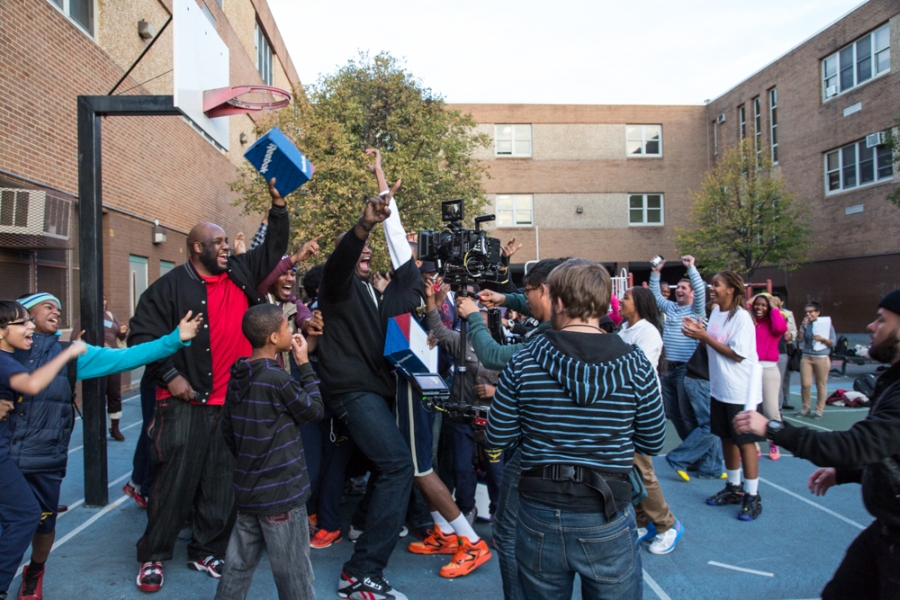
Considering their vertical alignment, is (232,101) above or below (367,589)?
above

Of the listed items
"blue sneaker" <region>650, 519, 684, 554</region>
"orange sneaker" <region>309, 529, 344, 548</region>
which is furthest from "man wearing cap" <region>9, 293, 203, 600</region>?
"blue sneaker" <region>650, 519, 684, 554</region>

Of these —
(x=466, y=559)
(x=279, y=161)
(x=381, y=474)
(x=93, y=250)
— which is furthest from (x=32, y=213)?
(x=466, y=559)

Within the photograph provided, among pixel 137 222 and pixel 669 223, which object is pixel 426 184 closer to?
pixel 137 222

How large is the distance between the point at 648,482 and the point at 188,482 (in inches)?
118

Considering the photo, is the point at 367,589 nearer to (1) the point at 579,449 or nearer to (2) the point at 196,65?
(1) the point at 579,449

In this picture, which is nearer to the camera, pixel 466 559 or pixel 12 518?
pixel 12 518

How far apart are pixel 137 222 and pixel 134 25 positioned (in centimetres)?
375

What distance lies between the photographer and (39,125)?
9250 millimetres

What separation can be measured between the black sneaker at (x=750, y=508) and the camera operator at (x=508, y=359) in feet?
8.86

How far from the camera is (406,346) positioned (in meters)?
3.82

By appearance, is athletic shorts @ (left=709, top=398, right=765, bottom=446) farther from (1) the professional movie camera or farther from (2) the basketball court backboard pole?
(2) the basketball court backboard pole

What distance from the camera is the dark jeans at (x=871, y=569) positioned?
7.72 feet

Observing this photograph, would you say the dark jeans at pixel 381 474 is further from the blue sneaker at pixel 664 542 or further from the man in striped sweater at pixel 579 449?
the blue sneaker at pixel 664 542

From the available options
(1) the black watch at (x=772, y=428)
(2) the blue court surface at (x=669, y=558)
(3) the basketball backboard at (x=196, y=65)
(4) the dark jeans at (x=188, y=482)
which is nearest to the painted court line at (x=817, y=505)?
(2) the blue court surface at (x=669, y=558)
